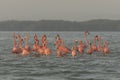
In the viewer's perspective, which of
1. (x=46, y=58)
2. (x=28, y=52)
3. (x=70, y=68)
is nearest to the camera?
(x=70, y=68)

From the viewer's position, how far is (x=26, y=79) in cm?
3234

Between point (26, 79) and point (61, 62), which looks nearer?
point (26, 79)

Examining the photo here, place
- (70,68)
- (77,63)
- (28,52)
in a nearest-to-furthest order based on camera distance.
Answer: (70,68) → (77,63) → (28,52)

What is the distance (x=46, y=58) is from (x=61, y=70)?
440 inches

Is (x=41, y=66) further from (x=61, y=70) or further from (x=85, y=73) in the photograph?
(x=85, y=73)

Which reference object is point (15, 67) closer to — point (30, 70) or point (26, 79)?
point (30, 70)

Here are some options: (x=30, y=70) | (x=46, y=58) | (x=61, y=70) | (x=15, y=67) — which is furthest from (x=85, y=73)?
(x=46, y=58)

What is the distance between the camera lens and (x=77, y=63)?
43656mm

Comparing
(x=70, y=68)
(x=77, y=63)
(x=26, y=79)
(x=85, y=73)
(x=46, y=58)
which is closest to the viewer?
(x=26, y=79)

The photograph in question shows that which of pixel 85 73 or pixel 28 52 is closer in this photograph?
pixel 85 73

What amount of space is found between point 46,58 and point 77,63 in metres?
6.34

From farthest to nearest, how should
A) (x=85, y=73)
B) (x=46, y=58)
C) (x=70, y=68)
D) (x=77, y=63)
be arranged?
(x=46, y=58), (x=77, y=63), (x=70, y=68), (x=85, y=73)

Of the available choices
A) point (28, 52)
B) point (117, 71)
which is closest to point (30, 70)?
point (117, 71)

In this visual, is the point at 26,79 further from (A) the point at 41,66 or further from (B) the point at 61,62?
(B) the point at 61,62
